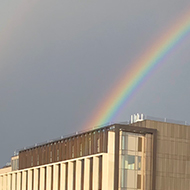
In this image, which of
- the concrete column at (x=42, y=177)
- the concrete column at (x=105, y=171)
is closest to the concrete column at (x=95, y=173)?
the concrete column at (x=105, y=171)

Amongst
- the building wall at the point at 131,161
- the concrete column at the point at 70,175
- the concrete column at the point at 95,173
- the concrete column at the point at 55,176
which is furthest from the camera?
the concrete column at the point at 55,176

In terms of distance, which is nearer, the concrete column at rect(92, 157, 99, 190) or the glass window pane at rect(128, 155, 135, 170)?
the glass window pane at rect(128, 155, 135, 170)

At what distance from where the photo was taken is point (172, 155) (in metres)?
76.3

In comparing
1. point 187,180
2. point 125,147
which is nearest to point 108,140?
point 125,147

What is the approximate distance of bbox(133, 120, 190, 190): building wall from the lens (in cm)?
7531

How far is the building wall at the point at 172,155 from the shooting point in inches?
2965

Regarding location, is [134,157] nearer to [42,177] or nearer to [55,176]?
[55,176]

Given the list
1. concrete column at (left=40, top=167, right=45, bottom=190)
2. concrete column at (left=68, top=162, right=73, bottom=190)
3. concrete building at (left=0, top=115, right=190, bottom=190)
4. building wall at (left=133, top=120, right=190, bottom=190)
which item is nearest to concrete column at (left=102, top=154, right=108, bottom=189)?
concrete building at (left=0, top=115, right=190, bottom=190)

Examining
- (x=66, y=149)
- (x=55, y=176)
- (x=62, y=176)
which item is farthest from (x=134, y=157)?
(x=55, y=176)

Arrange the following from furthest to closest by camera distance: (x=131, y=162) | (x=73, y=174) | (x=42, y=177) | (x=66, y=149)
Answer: (x=42, y=177) < (x=66, y=149) < (x=73, y=174) < (x=131, y=162)

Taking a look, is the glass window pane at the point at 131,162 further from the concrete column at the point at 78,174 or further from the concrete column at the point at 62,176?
the concrete column at the point at 62,176

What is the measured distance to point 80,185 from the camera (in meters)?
79.8

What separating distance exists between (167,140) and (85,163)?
12769 mm

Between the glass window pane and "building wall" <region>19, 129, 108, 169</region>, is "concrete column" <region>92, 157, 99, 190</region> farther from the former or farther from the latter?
the glass window pane
